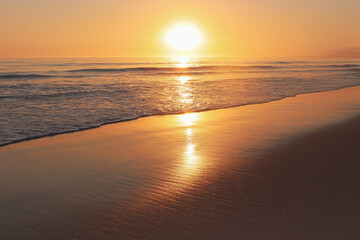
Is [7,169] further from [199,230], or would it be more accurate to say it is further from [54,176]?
[199,230]

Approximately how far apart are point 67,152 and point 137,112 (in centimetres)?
534

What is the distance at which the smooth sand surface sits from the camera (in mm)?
3527

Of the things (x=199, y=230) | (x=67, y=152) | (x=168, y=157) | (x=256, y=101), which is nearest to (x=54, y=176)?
(x=67, y=152)

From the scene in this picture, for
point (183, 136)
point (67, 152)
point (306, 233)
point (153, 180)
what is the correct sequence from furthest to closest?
point (183, 136)
point (67, 152)
point (153, 180)
point (306, 233)

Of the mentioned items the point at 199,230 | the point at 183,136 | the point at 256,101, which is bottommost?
the point at 199,230

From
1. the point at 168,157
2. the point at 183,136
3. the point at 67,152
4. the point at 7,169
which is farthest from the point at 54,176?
the point at 183,136

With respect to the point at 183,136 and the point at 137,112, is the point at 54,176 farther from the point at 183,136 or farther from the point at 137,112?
the point at 137,112

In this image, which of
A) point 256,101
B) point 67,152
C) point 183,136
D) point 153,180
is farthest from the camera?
point 256,101

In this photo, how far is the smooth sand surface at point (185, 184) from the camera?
11.6ft

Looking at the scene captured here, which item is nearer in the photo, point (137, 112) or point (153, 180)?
point (153, 180)

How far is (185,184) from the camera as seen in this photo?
15.7 feet

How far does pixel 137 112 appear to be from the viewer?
1184 cm

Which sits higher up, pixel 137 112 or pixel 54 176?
pixel 137 112

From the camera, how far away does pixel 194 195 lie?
4.38 metres
